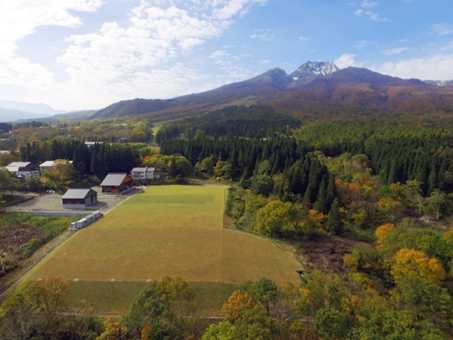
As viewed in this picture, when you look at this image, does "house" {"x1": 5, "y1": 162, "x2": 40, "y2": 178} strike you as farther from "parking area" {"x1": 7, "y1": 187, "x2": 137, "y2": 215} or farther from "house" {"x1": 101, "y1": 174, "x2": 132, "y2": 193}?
"house" {"x1": 101, "y1": 174, "x2": 132, "y2": 193}

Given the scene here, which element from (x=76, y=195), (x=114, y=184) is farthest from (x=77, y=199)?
(x=114, y=184)

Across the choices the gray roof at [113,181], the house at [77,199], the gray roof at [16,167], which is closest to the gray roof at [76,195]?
the house at [77,199]

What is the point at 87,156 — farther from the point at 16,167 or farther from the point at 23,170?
the point at 16,167

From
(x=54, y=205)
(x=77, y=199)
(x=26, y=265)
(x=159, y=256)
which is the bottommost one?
(x=159, y=256)

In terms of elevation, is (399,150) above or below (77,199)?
above

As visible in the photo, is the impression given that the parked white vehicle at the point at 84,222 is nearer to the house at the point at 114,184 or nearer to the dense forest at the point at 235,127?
the house at the point at 114,184

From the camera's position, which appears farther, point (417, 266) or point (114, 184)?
point (114, 184)
